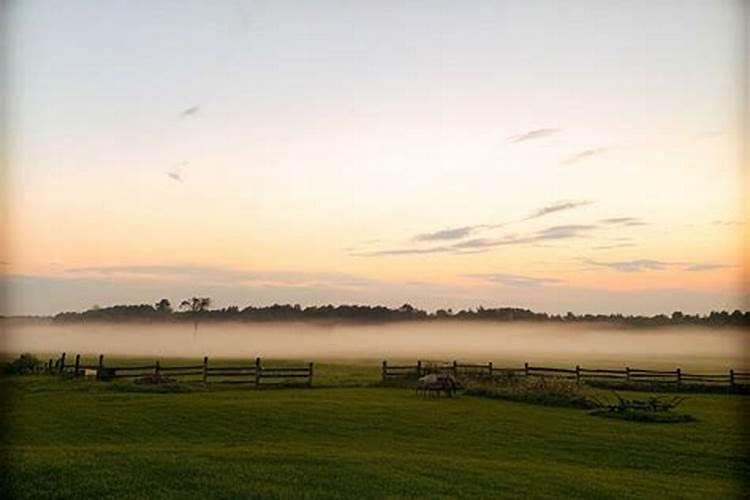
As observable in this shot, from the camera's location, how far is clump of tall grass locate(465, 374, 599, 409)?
17.8m

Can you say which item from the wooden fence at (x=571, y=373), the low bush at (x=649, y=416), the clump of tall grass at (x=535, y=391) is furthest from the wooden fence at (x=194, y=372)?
the low bush at (x=649, y=416)

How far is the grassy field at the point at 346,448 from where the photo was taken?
8.59 m

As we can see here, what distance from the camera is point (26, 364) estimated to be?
71.6ft

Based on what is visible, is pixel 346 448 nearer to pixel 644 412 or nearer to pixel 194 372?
pixel 644 412

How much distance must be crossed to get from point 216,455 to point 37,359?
14515mm

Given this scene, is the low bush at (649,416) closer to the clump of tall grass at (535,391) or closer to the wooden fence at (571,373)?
the clump of tall grass at (535,391)

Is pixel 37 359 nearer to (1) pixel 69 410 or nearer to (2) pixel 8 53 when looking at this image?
(1) pixel 69 410

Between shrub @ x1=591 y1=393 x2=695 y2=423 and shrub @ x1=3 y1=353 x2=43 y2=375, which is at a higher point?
shrub @ x1=3 y1=353 x2=43 y2=375

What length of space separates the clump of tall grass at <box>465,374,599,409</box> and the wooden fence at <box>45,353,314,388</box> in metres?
4.76

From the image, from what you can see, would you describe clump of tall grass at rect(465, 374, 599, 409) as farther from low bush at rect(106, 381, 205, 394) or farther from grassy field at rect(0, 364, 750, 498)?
low bush at rect(106, 381, 205, 394)

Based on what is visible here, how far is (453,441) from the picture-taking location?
12453mm

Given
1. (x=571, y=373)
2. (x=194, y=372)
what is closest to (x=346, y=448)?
(x=194, y=372)

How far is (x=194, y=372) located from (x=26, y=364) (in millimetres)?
4827

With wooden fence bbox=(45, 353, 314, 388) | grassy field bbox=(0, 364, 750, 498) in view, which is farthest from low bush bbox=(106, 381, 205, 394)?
wooden fence bbox=(45, 353, 314, 388)
